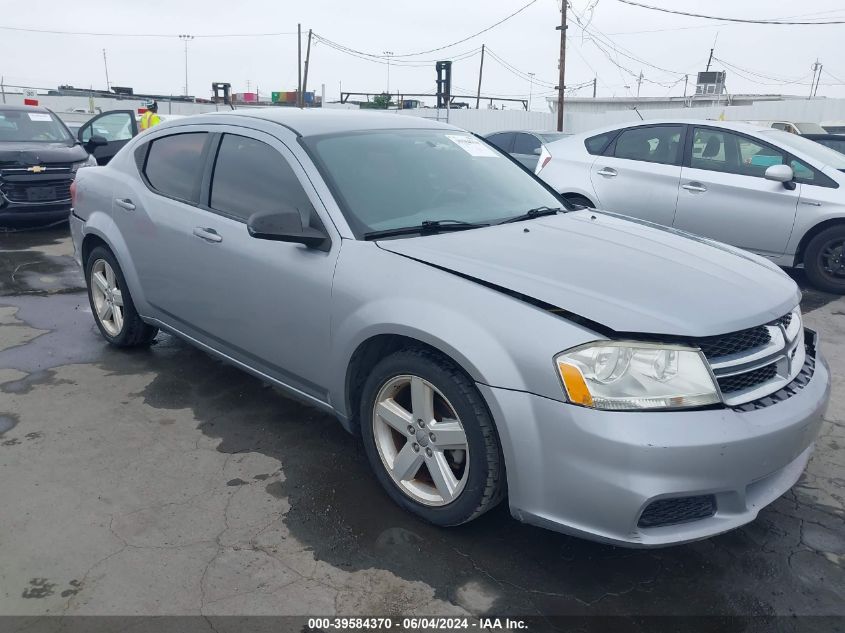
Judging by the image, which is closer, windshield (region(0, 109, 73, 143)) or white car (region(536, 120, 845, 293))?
white car (region(536, 120, 845, 293))

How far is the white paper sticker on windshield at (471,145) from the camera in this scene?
3906 millimetres

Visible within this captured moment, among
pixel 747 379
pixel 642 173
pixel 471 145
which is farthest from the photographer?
pixel 642 173

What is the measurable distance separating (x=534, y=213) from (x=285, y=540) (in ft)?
6.42

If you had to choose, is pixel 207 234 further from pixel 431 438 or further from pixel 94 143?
pixel 94 143

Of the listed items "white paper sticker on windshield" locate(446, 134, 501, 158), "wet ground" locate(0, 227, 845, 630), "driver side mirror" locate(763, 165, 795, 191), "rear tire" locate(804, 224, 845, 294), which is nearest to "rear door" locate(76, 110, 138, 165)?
"wet ground" locate(0, 227, 845, 630)

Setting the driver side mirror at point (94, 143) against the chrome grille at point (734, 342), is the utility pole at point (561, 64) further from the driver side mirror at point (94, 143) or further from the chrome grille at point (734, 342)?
the chrome grille at point (734, 342)

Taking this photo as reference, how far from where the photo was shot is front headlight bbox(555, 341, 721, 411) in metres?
2.27

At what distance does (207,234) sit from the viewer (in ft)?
12.0

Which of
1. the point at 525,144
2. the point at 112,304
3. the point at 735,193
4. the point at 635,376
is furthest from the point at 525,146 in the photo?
the point at 635,376

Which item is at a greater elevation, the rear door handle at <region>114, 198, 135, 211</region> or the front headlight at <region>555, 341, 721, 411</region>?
the rear door handle at <region>114, 198, 135, 211</region>

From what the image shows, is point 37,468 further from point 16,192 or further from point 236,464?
point 16,192

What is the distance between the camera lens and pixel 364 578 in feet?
8.25

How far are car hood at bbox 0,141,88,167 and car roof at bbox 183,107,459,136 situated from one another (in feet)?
19.6

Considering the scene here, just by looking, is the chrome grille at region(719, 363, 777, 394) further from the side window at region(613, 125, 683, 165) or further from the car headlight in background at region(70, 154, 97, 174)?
the car headlight in background at region(70, 154, 97, 174)
